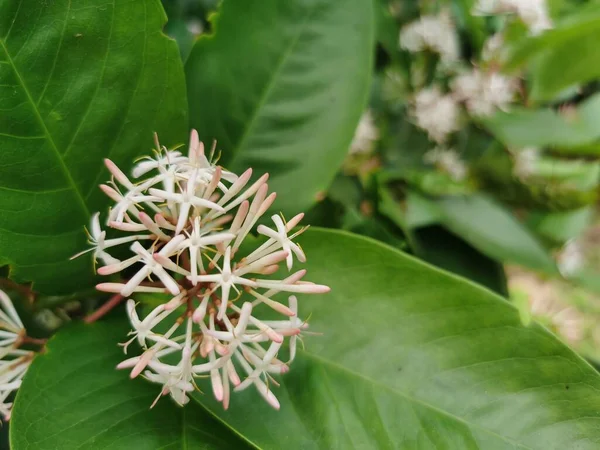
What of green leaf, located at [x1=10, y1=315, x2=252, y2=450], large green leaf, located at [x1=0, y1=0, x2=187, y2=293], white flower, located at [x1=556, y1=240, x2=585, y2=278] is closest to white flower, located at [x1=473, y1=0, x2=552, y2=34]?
white flower, located at [x1=556, y1=240, x2=585, y2=278]

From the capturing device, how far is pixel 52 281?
43 cm

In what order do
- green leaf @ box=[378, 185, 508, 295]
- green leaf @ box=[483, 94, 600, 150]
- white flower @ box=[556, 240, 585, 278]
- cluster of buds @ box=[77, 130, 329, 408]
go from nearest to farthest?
1. cluster of buds @ box=[77, 130, 329, 408]
2. green leaf @ box=[378, 185, 508, 295]
3. green leaf @ box=[483, 94, 600, 150]
4. white flower @ box=[556, 240, 585, 278]

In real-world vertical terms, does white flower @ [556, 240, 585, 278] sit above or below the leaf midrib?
below

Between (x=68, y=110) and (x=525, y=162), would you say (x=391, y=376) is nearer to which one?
(x=68, y=110)

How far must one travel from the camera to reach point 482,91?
2.99ft

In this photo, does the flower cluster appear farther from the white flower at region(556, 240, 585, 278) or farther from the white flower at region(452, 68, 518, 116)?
the white flower at region(556, 240, 585, 278)

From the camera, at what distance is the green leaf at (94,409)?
1.24ft

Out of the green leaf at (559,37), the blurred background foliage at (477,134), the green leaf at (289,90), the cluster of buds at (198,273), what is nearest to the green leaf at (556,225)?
the blurred background foliage at (477,134)

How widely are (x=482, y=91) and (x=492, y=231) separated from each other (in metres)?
0.29

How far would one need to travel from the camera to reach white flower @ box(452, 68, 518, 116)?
0.92 meters

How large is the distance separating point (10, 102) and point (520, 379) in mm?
432

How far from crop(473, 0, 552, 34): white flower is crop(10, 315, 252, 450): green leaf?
2.42 ft

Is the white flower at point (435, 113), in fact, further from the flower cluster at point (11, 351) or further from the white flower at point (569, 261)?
the flower cluster at point (11, 351)

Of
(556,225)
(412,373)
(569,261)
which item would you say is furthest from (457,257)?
(569,261)
